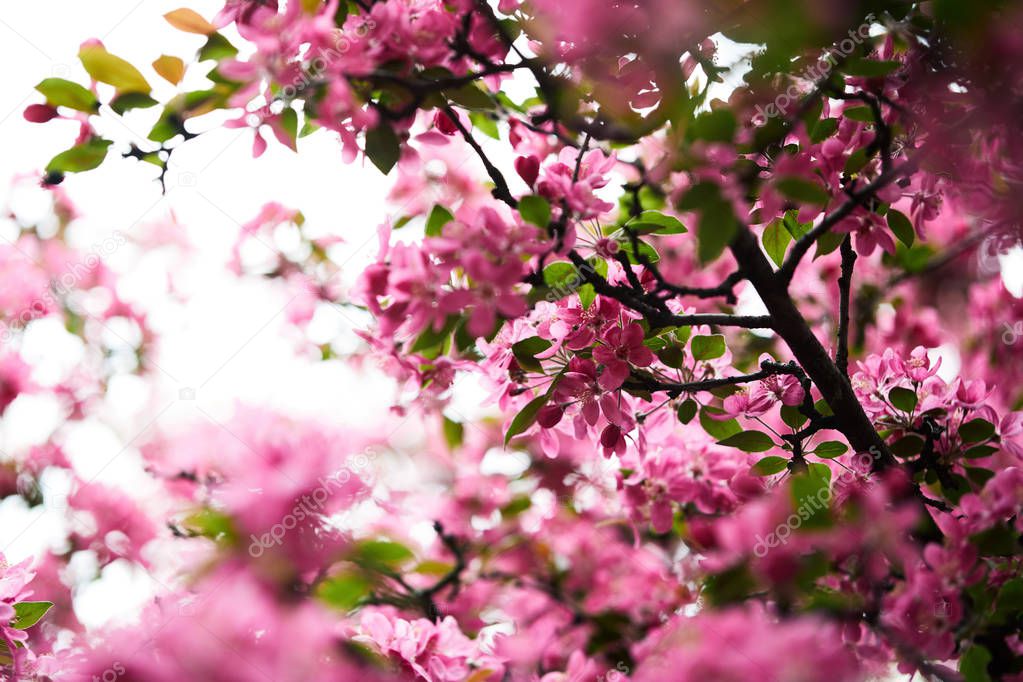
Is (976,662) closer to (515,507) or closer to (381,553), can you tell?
(381,553)

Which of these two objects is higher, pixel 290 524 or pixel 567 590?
pixel 567 590

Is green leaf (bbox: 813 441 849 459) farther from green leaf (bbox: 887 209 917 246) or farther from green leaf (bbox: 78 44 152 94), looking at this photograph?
green leaf (bbox: 78 44 152 94)

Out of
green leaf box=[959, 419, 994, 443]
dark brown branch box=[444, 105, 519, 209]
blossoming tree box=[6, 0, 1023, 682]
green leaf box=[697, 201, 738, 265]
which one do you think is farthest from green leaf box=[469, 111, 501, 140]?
green leaf box=[959, 419, 994, 443]

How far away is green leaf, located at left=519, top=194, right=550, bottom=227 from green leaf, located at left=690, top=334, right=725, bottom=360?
46 centimetres

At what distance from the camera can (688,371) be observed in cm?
142

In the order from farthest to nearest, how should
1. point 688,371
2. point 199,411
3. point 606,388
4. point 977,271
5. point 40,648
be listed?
point 977,271
point 199,411
point 40,648
point 688,371
point 606,388

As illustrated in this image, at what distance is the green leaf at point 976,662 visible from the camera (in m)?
1.01

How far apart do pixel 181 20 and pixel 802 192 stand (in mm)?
909

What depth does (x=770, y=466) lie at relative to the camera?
131 cm

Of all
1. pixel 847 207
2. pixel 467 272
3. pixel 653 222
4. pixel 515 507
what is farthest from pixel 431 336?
pixel 515 507

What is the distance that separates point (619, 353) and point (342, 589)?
22.2 inches

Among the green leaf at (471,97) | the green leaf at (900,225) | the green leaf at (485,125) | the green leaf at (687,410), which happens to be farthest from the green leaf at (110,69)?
the green leaf at (900,225)

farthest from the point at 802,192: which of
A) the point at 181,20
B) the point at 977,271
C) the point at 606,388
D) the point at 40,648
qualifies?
the point at 977,271

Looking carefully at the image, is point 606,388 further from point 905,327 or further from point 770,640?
point 905,327
